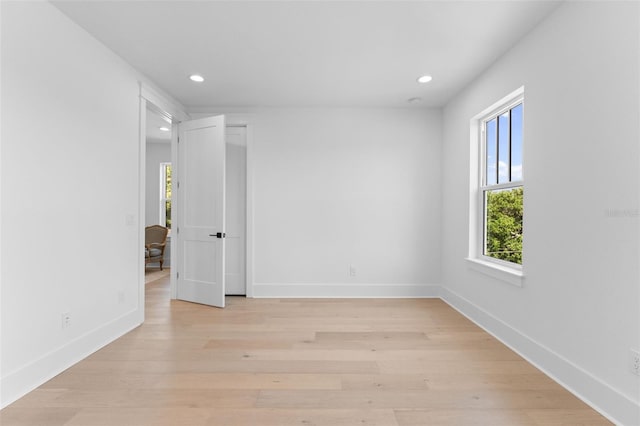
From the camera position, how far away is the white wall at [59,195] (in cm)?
Result: 197

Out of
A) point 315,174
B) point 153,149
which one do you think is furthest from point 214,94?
point 153,149

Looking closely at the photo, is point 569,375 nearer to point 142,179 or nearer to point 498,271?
point 498,271

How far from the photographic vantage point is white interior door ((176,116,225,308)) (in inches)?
155

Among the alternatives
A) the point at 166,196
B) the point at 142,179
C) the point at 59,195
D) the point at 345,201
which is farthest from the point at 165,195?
the point at 59,195

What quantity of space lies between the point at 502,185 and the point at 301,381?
2.48 metres

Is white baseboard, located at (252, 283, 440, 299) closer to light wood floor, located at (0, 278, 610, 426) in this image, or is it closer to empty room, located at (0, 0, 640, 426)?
empty room, located at (0, 0, 640, 426)

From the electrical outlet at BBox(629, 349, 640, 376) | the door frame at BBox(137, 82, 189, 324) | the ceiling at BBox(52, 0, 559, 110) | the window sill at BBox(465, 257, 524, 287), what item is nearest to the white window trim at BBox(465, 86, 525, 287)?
the window sill at BBox(465, 257, 524, 287)

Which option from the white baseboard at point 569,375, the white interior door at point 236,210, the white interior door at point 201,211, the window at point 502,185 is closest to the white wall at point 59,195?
the white interior door at point 201,211

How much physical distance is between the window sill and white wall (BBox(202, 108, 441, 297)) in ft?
3.34

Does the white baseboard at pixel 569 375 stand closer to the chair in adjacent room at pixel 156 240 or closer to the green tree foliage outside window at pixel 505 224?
the green tree foliage outside window at pixel 505 224

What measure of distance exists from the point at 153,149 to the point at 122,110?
13.6ft

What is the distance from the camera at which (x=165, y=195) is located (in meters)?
6.90

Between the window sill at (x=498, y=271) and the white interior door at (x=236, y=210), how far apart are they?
9.37ft

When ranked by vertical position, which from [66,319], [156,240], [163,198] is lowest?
[66,319]
